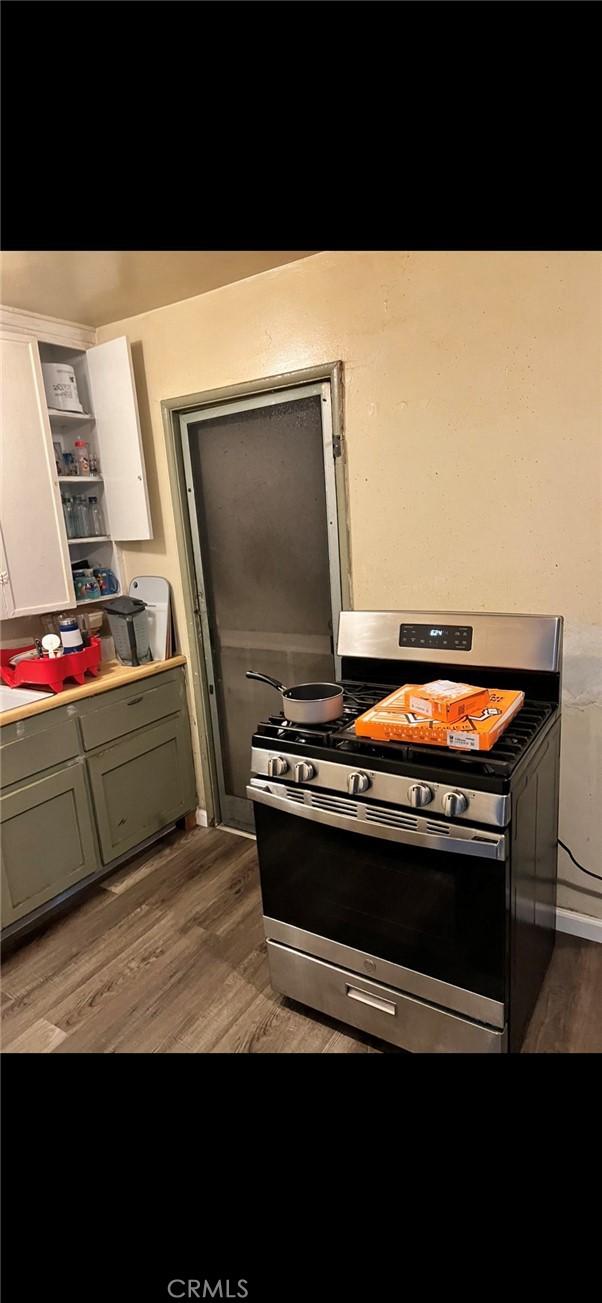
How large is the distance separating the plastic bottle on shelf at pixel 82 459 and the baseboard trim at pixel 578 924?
2501mm

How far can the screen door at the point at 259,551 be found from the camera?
2279mm

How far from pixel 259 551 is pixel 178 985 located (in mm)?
1560

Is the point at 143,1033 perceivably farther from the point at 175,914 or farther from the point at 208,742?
the point at 208,742

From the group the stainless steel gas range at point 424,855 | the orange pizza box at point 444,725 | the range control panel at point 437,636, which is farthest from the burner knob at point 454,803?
the range control panel at point 437,636

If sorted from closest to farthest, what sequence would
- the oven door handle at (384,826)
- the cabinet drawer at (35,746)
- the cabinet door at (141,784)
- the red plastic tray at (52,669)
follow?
the oven door handle at (384,826) → the cabinet drawer at (35,746) → the red plastic tray at (52,669) → the cabinet door at (141,784)

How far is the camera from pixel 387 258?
6.26 feet

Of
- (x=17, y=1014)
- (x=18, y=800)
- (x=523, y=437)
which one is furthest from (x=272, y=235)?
(x=17, y=1014)

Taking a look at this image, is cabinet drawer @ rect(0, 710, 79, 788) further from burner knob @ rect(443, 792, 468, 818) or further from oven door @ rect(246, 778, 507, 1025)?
burner knob @ rect(443, 792, 468, 818)

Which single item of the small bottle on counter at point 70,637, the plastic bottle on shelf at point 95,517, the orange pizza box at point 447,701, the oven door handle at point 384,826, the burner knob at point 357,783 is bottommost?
the oven door handle at point 384,826

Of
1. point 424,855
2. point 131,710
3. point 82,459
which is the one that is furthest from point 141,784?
point 424,855

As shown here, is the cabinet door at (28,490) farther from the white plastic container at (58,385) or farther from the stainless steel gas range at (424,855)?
the stainless steel gas range at (424,855)

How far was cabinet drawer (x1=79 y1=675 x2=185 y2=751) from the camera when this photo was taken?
2355 millimetres

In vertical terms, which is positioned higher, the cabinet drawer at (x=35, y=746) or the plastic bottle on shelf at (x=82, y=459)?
the plastic bottle on shelf at (x=82, y=459)

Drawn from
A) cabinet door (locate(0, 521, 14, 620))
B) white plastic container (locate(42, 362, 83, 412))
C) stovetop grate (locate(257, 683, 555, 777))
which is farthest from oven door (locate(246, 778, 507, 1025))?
Answer: white plastic container (locate(42, 362, 83, 412))
